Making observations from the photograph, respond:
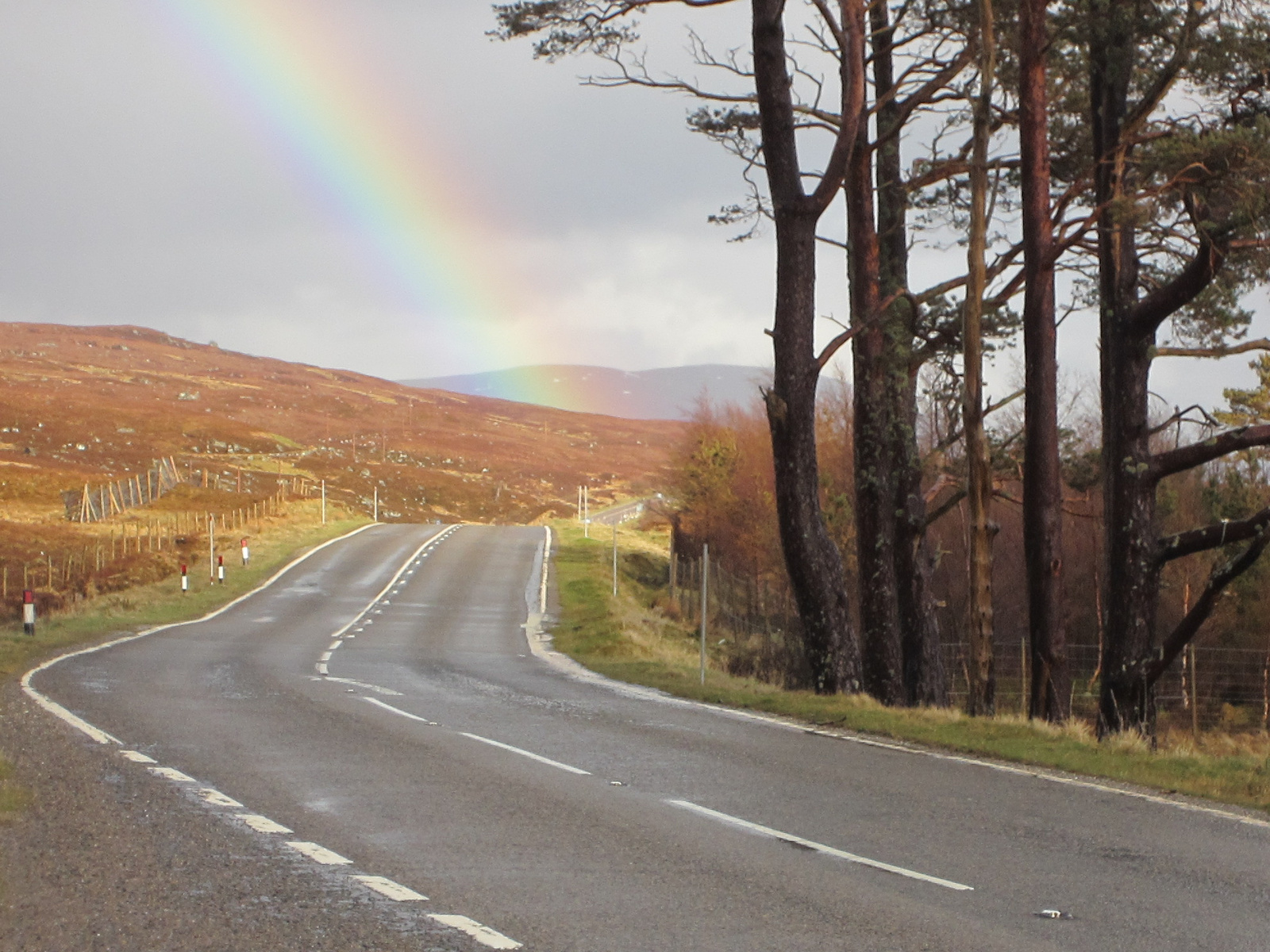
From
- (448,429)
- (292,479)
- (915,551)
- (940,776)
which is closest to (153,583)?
(915,551)

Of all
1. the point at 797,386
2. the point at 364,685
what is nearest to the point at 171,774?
the point at 364,685

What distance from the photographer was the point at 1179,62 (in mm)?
17234

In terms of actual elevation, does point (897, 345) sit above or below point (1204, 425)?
above

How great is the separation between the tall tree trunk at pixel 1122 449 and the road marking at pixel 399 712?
894 centimetres

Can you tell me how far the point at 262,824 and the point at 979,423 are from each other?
501 inches

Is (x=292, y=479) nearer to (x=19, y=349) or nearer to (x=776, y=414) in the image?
(x=776, y=414)

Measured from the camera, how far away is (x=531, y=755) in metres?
12.0

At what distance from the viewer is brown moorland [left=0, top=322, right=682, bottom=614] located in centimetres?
5491

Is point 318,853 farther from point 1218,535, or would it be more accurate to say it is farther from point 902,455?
point 902,455

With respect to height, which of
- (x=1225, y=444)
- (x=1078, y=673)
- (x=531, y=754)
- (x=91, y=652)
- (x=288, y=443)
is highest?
(x=288, y=443)

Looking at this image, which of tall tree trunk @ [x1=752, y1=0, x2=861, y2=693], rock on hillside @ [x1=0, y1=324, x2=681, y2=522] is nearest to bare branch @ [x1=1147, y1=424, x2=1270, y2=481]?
tall tree trunk @ [x1=752, y1=0, x2=861, y2=693]

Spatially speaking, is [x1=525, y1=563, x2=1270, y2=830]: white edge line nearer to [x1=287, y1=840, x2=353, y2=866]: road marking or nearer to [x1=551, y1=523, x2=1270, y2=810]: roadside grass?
[x1=551, y1=523, x2=1270, y2=810]: roadside grass

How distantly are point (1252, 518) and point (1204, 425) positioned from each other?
133cm

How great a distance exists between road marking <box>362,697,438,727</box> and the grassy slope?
16.2 ft
